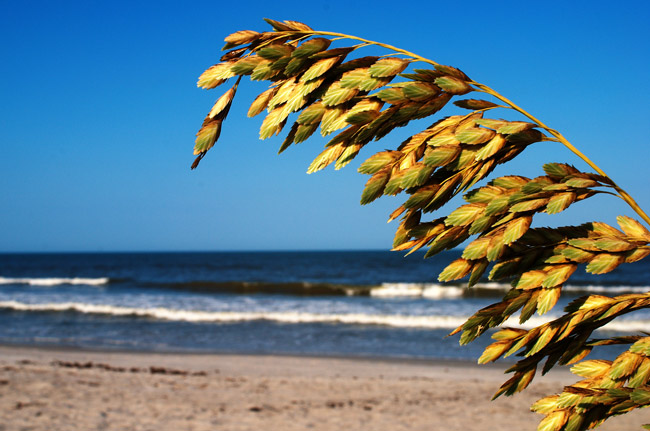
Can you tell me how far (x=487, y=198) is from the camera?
1196 millimetres

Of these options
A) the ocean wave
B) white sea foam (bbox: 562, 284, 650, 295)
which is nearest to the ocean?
the ocean wave

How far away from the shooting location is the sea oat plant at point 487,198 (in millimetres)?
1155

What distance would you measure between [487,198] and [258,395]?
914cm

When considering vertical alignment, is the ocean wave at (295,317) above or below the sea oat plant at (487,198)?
below

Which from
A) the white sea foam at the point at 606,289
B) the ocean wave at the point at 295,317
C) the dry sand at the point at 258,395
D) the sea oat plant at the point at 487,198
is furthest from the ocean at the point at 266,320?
the sea oat plant at the point at 487,198

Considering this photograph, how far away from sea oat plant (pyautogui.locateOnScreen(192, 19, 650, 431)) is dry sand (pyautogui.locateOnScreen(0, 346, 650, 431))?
7.18 meters

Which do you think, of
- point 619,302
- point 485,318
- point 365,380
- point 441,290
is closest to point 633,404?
point 619,302

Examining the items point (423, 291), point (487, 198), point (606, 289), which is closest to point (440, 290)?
point (423, 291)

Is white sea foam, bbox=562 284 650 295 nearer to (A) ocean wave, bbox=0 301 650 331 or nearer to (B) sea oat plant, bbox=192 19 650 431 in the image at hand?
(A) ocean wave, bbox=0 301 650 331

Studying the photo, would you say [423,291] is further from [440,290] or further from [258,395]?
[258,395]

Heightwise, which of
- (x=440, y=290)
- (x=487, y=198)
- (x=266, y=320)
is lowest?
(x=266, y=320)

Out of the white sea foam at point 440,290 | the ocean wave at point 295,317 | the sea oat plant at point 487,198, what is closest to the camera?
the sea oat plant at point 487,198

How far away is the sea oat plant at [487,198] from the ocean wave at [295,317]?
17.2 m

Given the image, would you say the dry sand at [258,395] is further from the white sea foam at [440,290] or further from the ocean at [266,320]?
the white sea foam at [440,290]
